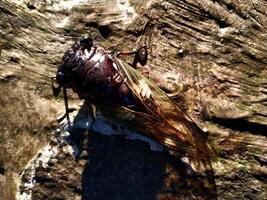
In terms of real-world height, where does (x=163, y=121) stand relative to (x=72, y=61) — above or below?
below

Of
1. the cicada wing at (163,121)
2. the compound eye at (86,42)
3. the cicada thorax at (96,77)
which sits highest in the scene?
the compound eye at (86,42)

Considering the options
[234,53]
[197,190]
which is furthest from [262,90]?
[197,190]

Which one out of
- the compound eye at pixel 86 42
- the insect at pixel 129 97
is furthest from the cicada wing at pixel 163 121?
the compound eye at pixel 86 42

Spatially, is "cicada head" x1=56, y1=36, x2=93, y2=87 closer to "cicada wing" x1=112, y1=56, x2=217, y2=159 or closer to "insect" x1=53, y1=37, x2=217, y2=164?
"insect" x1=53, y1=37, x2=217, y2=164

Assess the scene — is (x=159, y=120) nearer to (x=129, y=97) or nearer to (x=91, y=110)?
(x=129, y=97)

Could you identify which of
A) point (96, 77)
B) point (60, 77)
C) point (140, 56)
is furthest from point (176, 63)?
point (60, 77)

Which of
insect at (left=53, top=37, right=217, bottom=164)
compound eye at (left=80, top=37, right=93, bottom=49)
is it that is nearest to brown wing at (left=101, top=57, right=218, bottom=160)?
insect at (left=53, top=37, right=217, bottom=164)

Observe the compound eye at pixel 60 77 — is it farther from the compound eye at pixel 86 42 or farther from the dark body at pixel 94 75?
the compound eye at pixel 86 42
